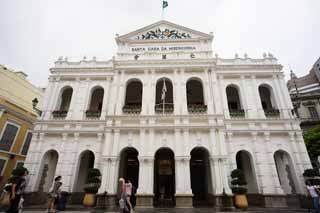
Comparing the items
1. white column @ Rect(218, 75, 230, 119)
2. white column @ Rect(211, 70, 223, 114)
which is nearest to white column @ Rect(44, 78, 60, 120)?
white column @ Rect(211, 70, 223, 114)

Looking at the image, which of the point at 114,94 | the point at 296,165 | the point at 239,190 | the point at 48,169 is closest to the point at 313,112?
the point at 296,165

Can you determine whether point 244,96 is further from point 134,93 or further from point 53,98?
point 53,98

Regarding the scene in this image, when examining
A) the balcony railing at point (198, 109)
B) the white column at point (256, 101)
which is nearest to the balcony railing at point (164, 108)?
the balcony railing at point (198, 109)

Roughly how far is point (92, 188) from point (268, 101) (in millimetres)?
16406

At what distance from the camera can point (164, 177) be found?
45.9ft

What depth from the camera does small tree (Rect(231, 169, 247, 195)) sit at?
34.9 ft

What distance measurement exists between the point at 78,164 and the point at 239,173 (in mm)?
11464

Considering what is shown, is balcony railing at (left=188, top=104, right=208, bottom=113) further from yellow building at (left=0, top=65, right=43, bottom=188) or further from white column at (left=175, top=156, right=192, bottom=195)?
yellow building at (left=0, top=65, right=43, bottom=188)

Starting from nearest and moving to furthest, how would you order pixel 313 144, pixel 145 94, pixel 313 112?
pixel 145 94
pixel 313 144
pixel 313 112

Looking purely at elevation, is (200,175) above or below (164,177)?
above

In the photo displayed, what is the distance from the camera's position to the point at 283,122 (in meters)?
13.6

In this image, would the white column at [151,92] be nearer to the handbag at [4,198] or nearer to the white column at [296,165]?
the handbag at [4,198]

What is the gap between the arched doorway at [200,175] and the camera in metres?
13.5

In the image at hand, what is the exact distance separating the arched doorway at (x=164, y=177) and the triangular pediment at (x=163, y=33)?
410 inches
